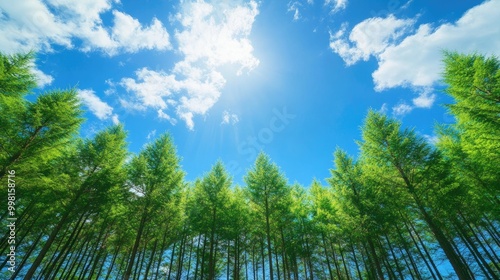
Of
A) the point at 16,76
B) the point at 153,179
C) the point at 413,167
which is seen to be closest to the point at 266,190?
the point at 153,179

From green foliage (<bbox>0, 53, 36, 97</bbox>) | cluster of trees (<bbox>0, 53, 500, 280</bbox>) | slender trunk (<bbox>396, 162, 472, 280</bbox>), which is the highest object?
green foliage (<bbox>0, 53, 36, 97</bbox>)

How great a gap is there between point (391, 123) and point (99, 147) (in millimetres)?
22260

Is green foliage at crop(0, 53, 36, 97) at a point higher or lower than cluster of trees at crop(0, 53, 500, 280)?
higher

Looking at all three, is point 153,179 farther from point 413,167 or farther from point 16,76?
point 413,167

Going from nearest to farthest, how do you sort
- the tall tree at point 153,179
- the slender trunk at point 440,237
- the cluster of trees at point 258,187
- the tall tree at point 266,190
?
the slender trunk at point 440,237
the cluster of trees at point 258,187
the tall tree at point 153,179
the tall tree at point 266,190

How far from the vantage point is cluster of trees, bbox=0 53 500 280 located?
12.1m

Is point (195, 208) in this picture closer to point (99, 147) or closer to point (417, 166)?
point (99, 147)

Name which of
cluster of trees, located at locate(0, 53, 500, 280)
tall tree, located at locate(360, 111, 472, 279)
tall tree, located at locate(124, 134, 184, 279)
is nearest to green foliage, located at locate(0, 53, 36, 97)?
cluster of trees, located at locate(0, 53, 500, 280)

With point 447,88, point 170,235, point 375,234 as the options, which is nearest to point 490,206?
point 375,234

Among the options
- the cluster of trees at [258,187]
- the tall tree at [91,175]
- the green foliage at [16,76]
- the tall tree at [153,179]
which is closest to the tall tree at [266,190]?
the cluster of trees at [258,187]

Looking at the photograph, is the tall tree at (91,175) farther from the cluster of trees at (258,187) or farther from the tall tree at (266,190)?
the tall tree at (266,190)

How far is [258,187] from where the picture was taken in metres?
19.2

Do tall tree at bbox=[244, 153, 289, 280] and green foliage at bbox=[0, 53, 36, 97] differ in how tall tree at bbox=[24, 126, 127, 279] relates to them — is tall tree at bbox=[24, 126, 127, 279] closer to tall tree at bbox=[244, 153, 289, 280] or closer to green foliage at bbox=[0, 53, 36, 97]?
green foliage at bbox=[0, 53, 36, 97]

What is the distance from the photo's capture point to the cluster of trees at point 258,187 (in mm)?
12086
